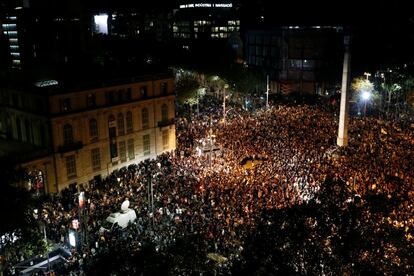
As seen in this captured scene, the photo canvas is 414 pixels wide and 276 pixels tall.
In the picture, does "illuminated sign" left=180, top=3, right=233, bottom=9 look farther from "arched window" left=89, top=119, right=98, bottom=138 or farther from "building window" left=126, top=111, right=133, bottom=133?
"arched window" left=89, top=119, right=98, bottom=138

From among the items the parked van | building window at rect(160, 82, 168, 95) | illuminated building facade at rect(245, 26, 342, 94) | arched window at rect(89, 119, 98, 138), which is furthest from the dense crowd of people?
illuminated building facade at rect(245, 26, 342, 94)

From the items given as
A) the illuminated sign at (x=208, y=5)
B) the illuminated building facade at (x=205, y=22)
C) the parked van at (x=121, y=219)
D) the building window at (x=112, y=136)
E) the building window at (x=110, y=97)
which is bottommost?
the parked van at (x=121, y=219)

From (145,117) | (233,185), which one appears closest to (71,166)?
(145,117)

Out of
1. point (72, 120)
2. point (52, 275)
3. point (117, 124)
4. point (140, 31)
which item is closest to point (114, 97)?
point (117, 124)

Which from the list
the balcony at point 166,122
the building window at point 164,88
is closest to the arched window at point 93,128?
the balcony at point 166,122

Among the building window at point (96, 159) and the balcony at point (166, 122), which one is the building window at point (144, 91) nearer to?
the balcony at point (166, 122)
